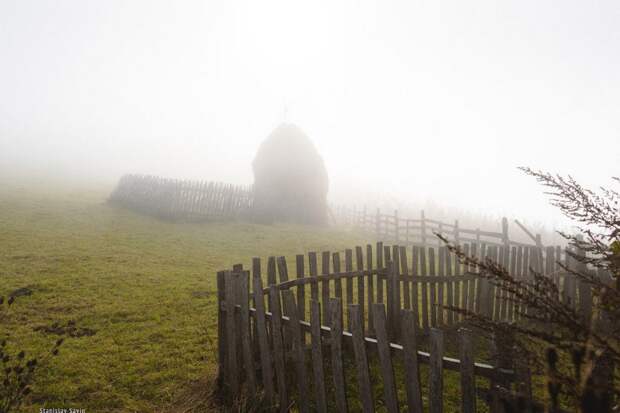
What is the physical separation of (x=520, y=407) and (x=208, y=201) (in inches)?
682

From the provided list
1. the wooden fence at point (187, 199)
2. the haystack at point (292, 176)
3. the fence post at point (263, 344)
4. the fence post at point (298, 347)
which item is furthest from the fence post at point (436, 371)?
the haystack at point (292, 176)

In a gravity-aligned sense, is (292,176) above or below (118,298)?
above

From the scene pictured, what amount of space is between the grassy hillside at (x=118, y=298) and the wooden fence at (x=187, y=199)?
1635 millimetres

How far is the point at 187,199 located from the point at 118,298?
1069 centimetres

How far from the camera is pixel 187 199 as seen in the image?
675 inches

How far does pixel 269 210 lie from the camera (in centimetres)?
1955

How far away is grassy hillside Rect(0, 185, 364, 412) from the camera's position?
13.4 feet

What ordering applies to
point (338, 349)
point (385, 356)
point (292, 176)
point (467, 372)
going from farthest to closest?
point (292, 176) → point (338, 349) → point (385, 356) → point (467, 372)

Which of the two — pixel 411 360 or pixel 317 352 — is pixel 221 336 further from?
pixel 411 360

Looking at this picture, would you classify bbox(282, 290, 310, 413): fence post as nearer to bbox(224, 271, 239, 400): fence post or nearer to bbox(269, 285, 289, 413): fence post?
bbox(269, 285, 289, 413): fence post

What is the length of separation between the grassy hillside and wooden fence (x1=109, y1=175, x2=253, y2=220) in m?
1.64

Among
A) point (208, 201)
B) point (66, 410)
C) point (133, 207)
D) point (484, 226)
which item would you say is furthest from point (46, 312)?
point (484, 226)

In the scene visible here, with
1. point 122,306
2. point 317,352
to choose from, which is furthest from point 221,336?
point 122,306

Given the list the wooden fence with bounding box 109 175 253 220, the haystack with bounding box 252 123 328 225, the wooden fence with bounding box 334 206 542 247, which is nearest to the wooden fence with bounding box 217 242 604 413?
the wooden fence with bounding box 334 206 542 247
